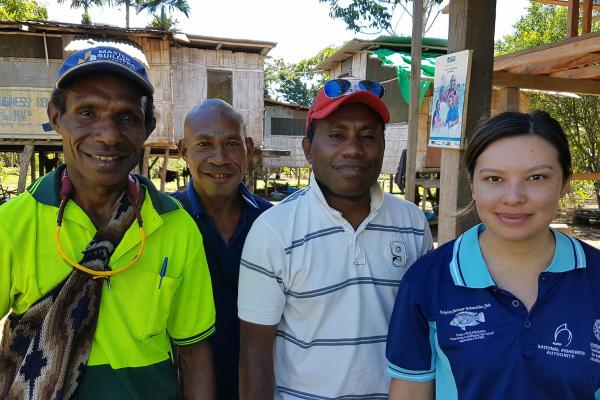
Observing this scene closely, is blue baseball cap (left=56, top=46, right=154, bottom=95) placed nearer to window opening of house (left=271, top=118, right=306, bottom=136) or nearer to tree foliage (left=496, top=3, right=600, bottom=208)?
tree foliage (left=496, top=3, right=600, bottom=208)

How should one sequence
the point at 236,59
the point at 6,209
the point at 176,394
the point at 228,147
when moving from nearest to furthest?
the point at 6,209 → the point at 176,394 → the point at 228,147 → the point at 236,59

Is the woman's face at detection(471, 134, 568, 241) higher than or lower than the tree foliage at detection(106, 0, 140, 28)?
lower

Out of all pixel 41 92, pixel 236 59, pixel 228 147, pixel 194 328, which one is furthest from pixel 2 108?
pixel 194 328

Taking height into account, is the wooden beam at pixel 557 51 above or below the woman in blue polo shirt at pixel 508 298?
above

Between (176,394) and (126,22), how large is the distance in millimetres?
27975

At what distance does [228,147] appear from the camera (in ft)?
8.16

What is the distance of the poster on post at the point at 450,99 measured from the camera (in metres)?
2.79

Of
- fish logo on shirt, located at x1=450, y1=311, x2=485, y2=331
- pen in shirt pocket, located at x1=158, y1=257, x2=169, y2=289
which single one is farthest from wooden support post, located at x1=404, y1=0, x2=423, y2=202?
pen in shirt pocket, located at x1=158, y1=257, x2=169, y2=289

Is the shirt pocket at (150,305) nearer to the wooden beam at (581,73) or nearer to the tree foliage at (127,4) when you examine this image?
the wooden beam at (581,73)

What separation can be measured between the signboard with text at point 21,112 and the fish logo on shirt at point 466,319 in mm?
12282

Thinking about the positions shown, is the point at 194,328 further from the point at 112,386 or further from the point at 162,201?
the point at 162,201

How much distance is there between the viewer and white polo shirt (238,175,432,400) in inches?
66.9

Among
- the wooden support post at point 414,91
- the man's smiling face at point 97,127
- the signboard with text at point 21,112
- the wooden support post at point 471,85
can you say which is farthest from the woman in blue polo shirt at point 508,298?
the signboard with text at point 21,112

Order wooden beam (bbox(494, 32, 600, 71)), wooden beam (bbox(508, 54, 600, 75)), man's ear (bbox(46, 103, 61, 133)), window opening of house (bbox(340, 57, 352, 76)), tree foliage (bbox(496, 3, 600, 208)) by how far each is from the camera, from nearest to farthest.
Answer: man's ear (bbox(46, 103, 61, 133)), wooden beam (bbox(494, 32, 600, 71)), wooden beam (bbox(508, 54, 600, 75)), tree foliage (bbox(496, 3, 600, 208)), window opening of house (bbox(340, 57, 352, 76))
